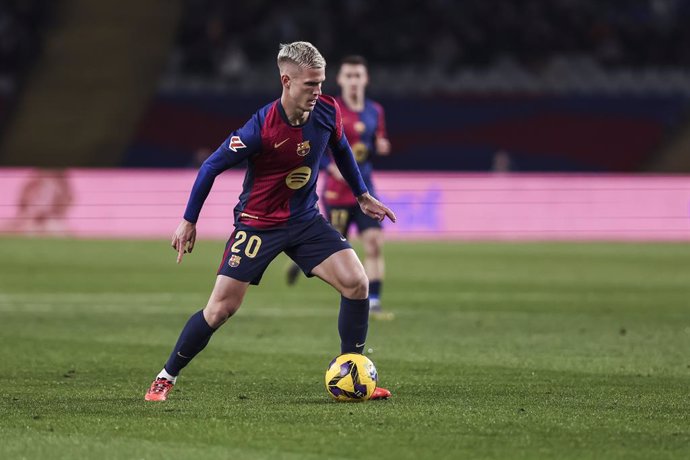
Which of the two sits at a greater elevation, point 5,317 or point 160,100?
point 160,100

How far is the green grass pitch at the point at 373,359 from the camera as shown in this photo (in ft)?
20.3

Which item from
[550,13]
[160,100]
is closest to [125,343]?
[160,100]

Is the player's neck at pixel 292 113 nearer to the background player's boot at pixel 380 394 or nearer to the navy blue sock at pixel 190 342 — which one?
the navy blue sock at pixel 190 342

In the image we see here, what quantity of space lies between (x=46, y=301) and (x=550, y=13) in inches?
901

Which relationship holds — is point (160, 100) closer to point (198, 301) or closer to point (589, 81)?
point (589, 81)

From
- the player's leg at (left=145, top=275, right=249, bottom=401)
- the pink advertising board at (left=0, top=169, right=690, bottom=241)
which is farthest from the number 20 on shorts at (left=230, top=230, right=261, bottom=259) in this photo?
the pink advertising board at (left=0, top=169, right=690, bottom=241)

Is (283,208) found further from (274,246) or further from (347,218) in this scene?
(347,218)

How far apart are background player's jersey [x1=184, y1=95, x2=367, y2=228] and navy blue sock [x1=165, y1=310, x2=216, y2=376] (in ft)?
2.10

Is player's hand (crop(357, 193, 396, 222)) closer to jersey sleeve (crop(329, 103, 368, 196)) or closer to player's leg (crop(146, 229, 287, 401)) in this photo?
jersey sleeve (crop(329, 103, 368, 196))

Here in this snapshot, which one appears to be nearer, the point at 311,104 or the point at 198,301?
the point at 311,104

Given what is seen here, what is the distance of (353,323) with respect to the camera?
25.7 ft

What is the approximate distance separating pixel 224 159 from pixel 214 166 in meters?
0.07

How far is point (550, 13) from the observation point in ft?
114

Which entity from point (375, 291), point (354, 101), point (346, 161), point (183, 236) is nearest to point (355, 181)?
point (346, 161)
